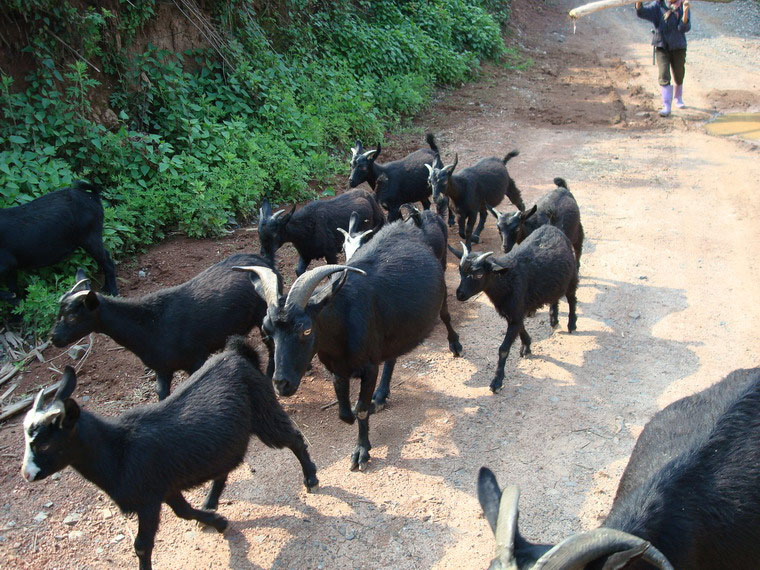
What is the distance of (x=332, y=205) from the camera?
8.27m

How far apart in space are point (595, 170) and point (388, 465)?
8.12 meters

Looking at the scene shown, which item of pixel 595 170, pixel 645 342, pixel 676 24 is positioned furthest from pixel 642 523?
pixel 676 24

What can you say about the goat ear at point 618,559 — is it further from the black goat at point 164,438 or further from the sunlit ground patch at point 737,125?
A: the sunlit ground patch at point 737,125

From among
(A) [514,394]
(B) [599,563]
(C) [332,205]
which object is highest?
(B) [599,563]

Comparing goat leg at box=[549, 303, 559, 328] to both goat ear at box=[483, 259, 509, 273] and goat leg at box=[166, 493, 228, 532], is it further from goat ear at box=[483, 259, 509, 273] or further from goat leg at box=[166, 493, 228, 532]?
goat leg at box=[166, 493, 228, 532]

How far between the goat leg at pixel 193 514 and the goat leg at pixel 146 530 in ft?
0.63

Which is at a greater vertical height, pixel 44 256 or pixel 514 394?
pixel 44 256

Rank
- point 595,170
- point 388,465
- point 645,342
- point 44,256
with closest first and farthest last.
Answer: point 388,465
point 645,342
point 44,256
point 595,170

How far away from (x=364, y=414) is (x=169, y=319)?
1926 millimetres

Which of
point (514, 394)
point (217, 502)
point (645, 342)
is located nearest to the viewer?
point (217, 502)

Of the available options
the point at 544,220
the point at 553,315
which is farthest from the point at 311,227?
the point at 553,315

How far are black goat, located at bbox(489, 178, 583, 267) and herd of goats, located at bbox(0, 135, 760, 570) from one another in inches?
1.0

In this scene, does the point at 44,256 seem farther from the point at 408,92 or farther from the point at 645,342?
the point at 408,92

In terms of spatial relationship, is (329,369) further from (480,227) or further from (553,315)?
(480,227)
